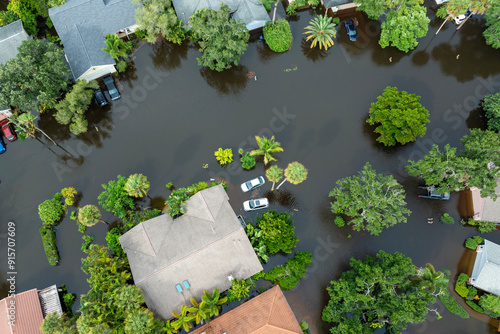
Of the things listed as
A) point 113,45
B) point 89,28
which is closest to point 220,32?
point 113,45

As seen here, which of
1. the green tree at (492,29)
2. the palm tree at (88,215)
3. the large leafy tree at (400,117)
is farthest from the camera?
the green tree at (492,29)

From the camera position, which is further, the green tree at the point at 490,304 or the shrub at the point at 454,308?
the green tree at the point at 490,304

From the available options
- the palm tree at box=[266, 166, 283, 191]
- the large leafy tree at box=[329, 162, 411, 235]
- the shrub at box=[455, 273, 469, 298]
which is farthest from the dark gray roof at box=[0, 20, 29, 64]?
the shrub at box=[455, 273, 469, 298]

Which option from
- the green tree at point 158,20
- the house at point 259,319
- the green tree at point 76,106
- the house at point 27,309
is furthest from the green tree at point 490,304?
the green tree at point 76,106

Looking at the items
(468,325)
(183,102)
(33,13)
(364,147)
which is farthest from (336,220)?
(33,13)

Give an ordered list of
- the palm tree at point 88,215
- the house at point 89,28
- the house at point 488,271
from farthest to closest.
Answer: the house at point 89,28 → the palm tree at point 88,215 → the house at point 488,271

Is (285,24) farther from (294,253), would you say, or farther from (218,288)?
(218,288)

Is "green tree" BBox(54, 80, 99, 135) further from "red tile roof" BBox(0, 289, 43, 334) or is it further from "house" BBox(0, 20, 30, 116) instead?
"red tile roof" BBox(0, 289, 43, 334)

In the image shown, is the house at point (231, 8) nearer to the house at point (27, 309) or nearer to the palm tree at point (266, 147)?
the palm tree at point (266, 147)
